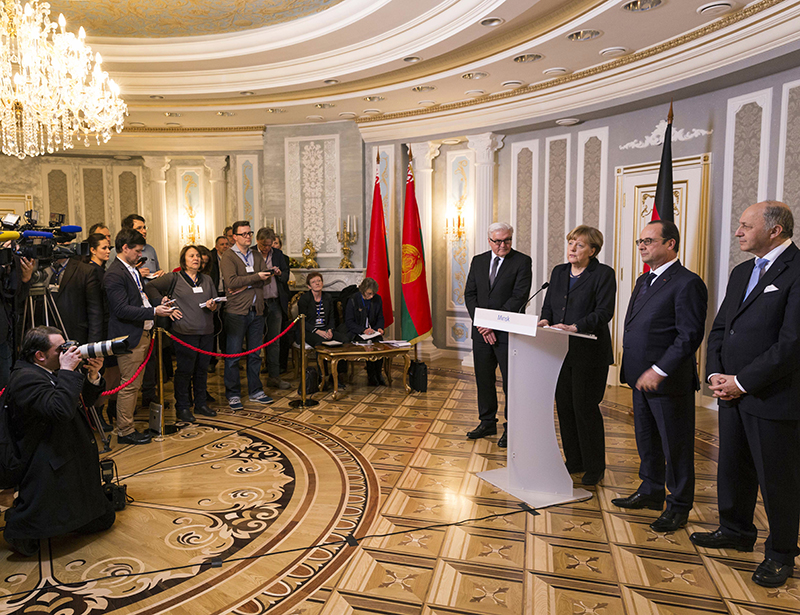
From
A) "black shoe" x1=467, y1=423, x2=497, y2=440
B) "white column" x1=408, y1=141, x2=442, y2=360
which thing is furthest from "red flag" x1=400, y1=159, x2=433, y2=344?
"black shoe" x1=467, y1=423, x2=497, y2=440

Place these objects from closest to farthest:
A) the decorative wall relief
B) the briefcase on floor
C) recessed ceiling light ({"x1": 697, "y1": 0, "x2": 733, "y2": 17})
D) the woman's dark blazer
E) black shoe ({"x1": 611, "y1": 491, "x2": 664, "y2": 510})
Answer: black shoe ({"x1": 611, "y1": 491, "x2": 664, "y2": 510}) < the woman's dark blazer < recessed ceiling light ({"x1": 697, "y1": 0, "x2": 733, "y2": 17}) < the briefcase on floor < the decorative wall relief

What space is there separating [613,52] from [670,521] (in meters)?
4.02

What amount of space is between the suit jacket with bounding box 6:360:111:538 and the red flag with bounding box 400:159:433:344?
456 centimetres

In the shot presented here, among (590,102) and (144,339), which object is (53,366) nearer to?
(144,339)

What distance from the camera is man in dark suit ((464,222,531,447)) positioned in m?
4.29

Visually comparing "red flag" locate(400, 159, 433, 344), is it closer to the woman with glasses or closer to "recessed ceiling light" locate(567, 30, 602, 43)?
"recessed ceiling light" locate(567, 30, 602, 43)

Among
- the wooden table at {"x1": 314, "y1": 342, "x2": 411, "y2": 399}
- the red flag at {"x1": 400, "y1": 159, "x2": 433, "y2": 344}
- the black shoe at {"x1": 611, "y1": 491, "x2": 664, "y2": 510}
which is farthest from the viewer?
the red flag at {"x1": 400, "y1": 159, "x2": 433, "y2": 344}

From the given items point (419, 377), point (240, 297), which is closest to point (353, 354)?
point (419, 377)

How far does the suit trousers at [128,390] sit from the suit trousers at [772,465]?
13.0 feet

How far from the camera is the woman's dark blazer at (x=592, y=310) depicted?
11.5 feet

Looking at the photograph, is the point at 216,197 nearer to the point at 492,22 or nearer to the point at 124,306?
the point at 124,306

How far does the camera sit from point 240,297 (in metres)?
5.33

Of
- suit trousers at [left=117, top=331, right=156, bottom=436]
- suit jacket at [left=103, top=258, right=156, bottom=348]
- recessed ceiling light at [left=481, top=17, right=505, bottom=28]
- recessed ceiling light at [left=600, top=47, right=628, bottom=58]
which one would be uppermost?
recessed ceiling light at [left=481, top=17, right=505, bottom=28]

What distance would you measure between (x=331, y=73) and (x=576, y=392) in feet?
14.4
